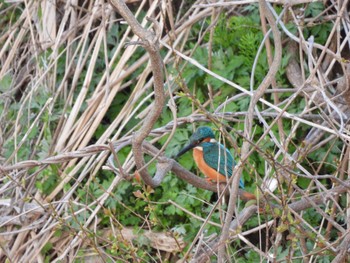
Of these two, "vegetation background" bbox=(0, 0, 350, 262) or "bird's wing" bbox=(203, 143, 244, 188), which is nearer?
"bird's wing" bbox=(203, 143, 244, 188)

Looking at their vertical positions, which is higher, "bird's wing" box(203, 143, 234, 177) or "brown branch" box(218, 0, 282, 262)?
"brown branch" box(218, 0, 282, 262)

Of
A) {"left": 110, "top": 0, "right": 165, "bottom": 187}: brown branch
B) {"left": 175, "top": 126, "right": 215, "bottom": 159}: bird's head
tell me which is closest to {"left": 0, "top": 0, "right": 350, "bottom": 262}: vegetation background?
{"left": 175, "top": 126, "right": 215, "bottom": 159}: bird's head

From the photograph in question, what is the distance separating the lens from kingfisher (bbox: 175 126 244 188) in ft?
11.2

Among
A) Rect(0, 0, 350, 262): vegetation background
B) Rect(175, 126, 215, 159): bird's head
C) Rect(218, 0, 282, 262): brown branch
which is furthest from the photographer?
Rect(0, 0, 350, 262): vegetation background

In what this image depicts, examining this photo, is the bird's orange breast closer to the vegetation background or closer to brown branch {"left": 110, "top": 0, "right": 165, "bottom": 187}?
the vegetation background

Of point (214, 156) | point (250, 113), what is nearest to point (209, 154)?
point (214, 156)


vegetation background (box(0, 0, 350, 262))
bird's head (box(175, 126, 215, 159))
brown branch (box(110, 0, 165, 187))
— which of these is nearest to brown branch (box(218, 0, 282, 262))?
brown branch (box(110, 0, 165, 187))

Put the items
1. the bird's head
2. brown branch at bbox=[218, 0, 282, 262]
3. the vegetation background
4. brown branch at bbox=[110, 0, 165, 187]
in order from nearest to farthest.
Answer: brown branch at bbox=[110, 0, 165, 187]
brown branch at bbox=[218, 0, 282, 262]
the bird's head
the vegetation background

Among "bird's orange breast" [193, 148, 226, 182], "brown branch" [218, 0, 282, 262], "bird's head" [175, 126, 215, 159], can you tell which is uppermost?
"brown branch" [218, 0, 282, 262]

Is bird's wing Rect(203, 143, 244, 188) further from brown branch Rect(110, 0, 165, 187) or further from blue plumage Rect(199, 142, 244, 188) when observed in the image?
brown branch Rect(110, 0, 165, 187)

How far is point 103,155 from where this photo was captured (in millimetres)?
3959

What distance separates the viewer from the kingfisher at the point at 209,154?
3402 millimetres

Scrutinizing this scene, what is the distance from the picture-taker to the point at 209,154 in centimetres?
343

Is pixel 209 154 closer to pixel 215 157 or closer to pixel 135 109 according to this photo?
pixel 215 157
